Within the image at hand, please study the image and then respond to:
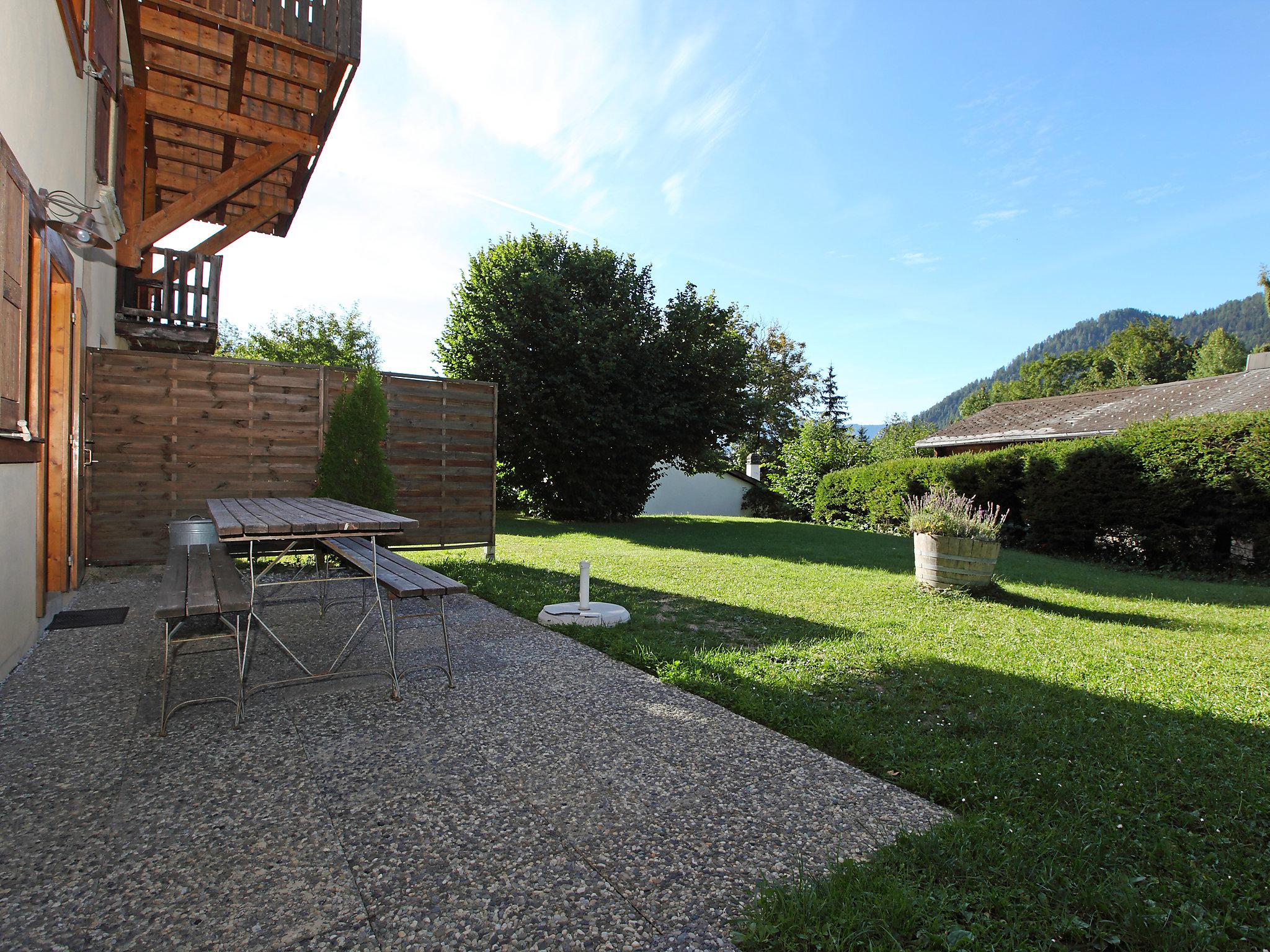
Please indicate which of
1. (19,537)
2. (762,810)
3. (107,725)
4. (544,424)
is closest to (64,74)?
(19,537)

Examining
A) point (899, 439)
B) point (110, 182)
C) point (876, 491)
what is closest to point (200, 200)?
point (110, 182)

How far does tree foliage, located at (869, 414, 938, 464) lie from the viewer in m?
23.3

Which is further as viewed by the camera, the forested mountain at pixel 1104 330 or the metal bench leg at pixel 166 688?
the forested mountain at pixel 1104 330

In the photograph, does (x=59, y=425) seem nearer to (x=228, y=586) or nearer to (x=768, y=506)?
(x=228, y=586)

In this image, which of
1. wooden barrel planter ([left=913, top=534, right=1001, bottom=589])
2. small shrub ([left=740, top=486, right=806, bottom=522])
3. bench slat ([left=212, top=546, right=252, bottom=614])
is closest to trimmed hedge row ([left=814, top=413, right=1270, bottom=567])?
wooden barrel planter ([left=913, top=534, right=1001, bottom=589])

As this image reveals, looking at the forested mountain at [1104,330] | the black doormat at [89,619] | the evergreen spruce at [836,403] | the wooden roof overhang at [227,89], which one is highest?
the forested mountain at [1104,330]

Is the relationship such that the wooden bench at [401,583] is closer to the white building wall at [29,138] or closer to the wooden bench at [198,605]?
the wooden bench at [198,605]

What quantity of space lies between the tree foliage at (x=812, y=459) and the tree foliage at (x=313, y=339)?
21385mm

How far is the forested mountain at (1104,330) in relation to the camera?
426 ft

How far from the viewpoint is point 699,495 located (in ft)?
96.9

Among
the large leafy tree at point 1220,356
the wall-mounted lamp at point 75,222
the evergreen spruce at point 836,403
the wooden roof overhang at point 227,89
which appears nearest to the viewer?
the wall-mounted lamp at point 75,222

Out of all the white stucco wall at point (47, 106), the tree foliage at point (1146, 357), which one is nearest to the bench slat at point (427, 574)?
the white stucco wall at point (47, 106)

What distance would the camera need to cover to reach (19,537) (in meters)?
3.87

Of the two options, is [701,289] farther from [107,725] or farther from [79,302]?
[107,725]
